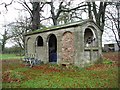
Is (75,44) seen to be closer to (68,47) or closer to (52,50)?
(68,47)

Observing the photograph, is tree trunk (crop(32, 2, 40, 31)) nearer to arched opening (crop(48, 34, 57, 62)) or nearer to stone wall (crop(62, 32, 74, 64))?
arched opening (crop(48, 34, 57, 62))

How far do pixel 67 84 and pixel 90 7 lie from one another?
16.6 meters

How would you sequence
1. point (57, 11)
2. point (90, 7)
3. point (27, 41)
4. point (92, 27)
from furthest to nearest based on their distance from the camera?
point (57, 11) → point (90, 7) → point (27, 41) → point (92, 27)

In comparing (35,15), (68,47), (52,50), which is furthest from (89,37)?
(35,15)

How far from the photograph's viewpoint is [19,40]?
150 feet

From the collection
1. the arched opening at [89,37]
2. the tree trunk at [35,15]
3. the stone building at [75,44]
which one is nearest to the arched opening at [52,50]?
the stone building at [75,44]

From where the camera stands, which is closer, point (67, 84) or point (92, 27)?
point (67, 84)

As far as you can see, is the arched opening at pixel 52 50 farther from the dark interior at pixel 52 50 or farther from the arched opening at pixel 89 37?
the arched opening at pixel 89 37

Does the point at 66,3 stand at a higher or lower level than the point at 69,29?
higher

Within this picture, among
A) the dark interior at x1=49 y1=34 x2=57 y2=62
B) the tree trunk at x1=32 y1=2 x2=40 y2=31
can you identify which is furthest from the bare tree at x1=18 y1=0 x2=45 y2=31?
the dark interior at x1=49 y1=34 x2=57 y2=62

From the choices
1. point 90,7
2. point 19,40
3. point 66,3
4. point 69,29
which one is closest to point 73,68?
point 69,29

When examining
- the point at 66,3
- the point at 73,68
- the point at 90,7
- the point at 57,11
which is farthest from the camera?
the point at 57,11

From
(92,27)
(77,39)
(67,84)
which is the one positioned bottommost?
(67,84)

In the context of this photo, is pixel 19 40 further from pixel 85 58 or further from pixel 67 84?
pixel 67 84
